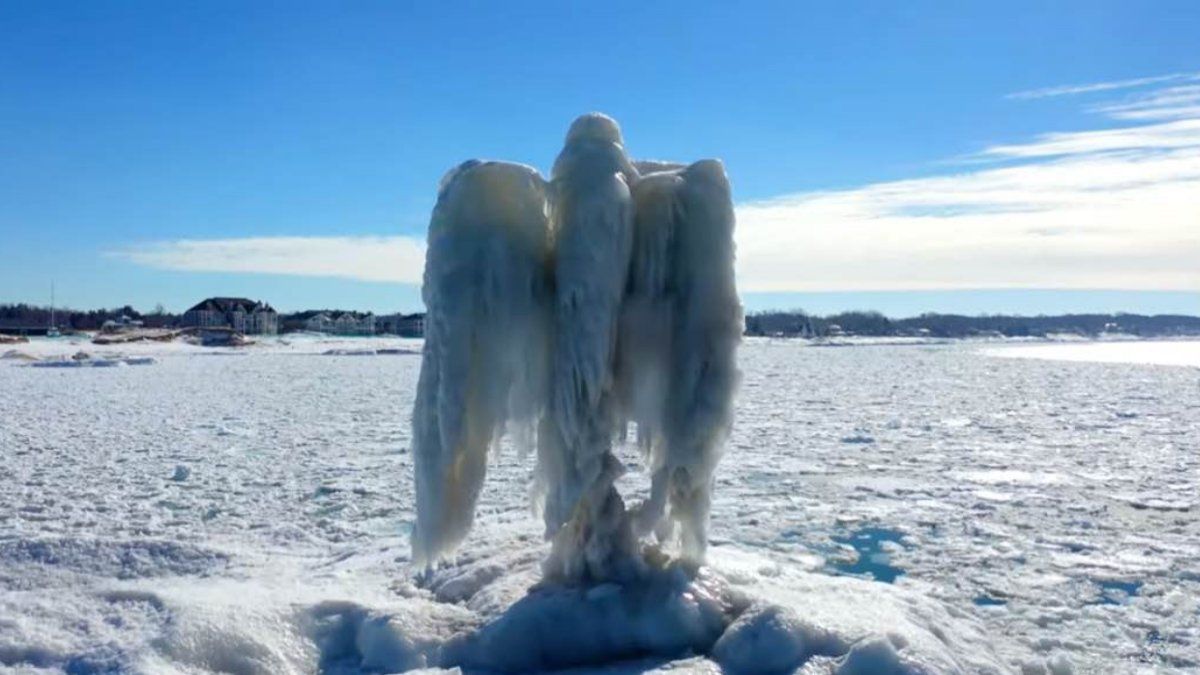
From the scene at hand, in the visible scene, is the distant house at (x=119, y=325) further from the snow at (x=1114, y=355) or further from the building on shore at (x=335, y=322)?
the snow at (x=1114, y=355)

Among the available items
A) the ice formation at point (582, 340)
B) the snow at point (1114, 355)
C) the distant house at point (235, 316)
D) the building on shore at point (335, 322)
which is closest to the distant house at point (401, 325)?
the building on shore at point (335, 322)

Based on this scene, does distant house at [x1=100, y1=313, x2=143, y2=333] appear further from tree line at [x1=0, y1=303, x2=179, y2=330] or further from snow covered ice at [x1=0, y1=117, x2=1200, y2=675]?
snow covered ice at [x1=0, y1=117, x2=1200, y2=675]

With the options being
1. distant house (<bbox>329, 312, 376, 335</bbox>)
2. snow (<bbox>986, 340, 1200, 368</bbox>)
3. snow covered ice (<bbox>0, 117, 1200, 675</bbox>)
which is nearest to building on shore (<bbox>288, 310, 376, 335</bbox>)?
distant house (<bbox>329, 312, 376, 335</bbox>)

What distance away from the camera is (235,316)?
120375mm

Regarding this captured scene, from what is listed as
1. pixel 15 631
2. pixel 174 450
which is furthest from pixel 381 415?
pixel 15 631

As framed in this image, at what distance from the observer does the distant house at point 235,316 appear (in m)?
120

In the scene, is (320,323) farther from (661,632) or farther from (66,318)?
(661,632)

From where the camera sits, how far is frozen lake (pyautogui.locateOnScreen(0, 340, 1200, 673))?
6.18 meters

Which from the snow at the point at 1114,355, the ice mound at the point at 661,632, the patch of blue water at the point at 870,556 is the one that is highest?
the snow at the point at 1114,355

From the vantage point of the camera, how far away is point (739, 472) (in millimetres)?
13188

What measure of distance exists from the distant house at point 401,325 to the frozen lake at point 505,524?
99898 millimetres

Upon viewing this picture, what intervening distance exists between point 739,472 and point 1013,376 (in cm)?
2746

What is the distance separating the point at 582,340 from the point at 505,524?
402 centimetres

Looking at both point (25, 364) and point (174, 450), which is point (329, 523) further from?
point (25, 364)
